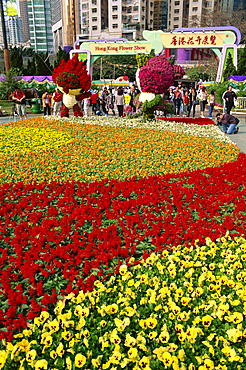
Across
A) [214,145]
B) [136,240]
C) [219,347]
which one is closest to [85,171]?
[136,240]

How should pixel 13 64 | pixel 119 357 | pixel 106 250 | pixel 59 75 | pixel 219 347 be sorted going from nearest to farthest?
pixel 119 357 → pixel 219 347 → pixel 106 250 → pixel 59 75 → pixel 13 64

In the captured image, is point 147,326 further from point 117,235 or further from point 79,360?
point 117,235

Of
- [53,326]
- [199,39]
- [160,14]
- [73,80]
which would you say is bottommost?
[53,326]

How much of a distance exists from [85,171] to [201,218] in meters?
3.10

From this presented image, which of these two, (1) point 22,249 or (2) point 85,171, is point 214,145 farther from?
(1) point 22,249

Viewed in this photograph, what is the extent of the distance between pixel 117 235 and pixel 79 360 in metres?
2.25

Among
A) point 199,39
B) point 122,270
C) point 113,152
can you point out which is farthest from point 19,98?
point 122,270

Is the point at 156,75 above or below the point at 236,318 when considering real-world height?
above

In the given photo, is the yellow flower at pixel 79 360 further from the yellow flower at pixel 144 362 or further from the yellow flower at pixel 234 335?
the yellow flower at pixel 234 335

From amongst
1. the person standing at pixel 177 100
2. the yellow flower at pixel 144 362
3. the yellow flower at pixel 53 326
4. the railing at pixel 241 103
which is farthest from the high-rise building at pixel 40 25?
the yellow flower at pixel 144 362

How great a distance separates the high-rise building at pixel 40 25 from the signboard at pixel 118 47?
113 metres

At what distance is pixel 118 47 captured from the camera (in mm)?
20938

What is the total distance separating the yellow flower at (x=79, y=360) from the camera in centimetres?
227

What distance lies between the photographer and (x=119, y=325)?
102 inches
